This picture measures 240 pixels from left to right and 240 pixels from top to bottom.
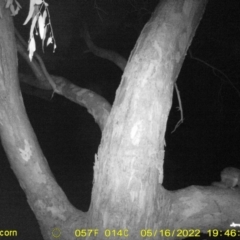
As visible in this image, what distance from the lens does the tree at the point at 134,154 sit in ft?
6.10

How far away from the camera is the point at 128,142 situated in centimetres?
187

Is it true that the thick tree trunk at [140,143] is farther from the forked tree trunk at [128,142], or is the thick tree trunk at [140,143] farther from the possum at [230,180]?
the possum at [230,180]

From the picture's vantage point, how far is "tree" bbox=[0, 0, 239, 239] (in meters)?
1.86

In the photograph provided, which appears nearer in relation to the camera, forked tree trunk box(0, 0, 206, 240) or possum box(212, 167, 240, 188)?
forked tree trunk box(0, 0, 206, 240)

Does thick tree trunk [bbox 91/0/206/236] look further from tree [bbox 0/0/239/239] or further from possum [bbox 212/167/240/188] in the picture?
possum [bbox 212/167/240/188]

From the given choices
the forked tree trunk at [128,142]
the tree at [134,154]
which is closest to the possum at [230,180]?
the tree at [134,154]

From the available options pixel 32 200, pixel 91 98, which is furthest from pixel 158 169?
pixel 91 98

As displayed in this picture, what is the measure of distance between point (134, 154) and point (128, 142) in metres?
0.08

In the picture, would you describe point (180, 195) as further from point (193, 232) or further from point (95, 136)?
point (95, 136)

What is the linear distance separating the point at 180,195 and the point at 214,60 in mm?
5518

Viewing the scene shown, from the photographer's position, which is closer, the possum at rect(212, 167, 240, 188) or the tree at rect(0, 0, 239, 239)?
the tree at rect(0, 0, 239, 239)

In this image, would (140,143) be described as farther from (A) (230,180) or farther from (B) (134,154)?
(A) (230,180)

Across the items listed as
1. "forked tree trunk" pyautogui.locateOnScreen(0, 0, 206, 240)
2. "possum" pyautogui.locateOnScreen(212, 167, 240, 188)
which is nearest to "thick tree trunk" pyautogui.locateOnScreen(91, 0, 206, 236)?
"forked tree trunk" pyautogui.locateOnScreen(0, 0, 206, 240)

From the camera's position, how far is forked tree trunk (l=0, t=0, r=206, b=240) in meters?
1.86
